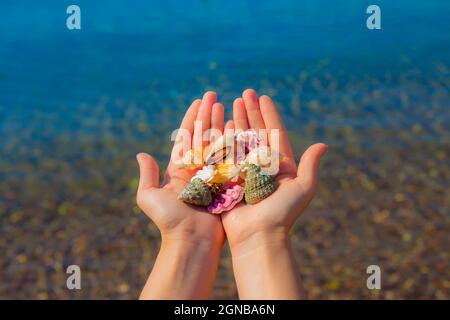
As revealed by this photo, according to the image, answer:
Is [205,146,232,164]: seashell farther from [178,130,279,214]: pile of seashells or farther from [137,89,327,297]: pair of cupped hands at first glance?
[137,89,327,297]: pair of cupped hands

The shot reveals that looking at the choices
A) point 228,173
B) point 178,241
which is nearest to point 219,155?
point 228,173

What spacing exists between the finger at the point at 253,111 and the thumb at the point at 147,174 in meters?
0.97

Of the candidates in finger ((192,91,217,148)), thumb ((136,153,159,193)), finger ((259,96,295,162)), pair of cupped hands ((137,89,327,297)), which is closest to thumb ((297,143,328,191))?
pair of cupped hands ((137,89,327,297))

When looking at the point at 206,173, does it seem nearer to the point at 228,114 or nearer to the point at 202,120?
the point at 202,120

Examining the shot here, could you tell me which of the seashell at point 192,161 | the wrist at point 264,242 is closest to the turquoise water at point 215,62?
the seashell at point 192,161

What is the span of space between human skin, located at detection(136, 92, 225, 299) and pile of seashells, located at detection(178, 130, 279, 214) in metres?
0.10

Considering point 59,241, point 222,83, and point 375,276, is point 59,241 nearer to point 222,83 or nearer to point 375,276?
point 375,276

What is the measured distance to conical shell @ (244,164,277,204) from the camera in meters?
3.29

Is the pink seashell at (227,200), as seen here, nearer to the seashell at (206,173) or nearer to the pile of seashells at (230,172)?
the pile of seashells at (230,172)

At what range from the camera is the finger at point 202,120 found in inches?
154

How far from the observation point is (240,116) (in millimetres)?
4145

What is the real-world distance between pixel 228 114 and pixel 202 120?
151 inches

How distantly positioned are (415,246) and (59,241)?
384cm
